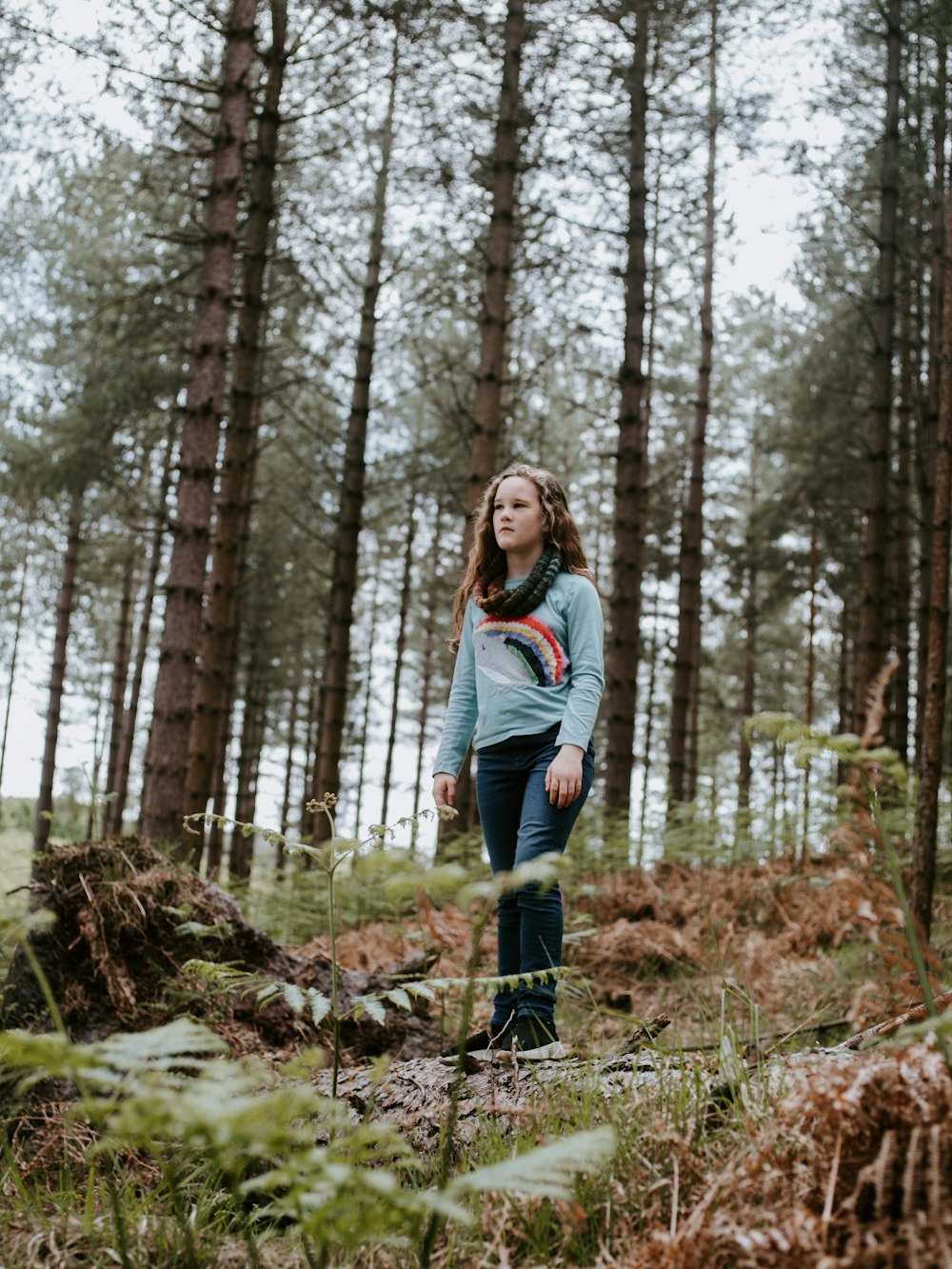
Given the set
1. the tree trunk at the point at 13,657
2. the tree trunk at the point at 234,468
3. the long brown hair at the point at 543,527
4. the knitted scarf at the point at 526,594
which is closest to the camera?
the knitted scarf at the point at 526,594

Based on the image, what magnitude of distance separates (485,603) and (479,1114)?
192 centimetres

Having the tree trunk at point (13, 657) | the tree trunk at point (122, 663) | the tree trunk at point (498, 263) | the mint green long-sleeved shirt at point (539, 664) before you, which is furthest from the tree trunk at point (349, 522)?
the tree trunk at point (13, 657)

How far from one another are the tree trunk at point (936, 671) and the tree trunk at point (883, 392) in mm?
6035

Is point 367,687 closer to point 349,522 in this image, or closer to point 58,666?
point 58,666

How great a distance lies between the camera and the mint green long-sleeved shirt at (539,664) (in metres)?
3.51

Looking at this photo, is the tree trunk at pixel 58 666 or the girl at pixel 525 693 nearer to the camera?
the girl at pixel 525 693

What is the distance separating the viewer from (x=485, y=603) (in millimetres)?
3705

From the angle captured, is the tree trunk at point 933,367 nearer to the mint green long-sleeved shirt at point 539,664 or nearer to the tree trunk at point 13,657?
the mint green long-sleeved shirt at point 539,664

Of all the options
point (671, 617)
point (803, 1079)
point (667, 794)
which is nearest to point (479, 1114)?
point (803, 1079)

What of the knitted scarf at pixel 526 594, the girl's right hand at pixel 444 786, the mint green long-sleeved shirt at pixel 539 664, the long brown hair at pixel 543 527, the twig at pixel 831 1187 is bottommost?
the twig at pixel 831 1187

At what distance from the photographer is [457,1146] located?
2.28 meters

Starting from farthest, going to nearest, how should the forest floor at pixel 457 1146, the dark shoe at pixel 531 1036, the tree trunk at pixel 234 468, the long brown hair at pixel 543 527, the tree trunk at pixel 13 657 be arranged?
the tree trunk at pixel 13 657, the tree trunk at pixel 234 468, the long brown hair at pixel 543 527, the dark shoe at pixel 531 1036, the forest floor at pixel 457 1146

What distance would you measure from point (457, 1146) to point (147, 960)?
181cm

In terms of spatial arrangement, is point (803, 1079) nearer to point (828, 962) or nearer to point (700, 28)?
point (828, 962)
